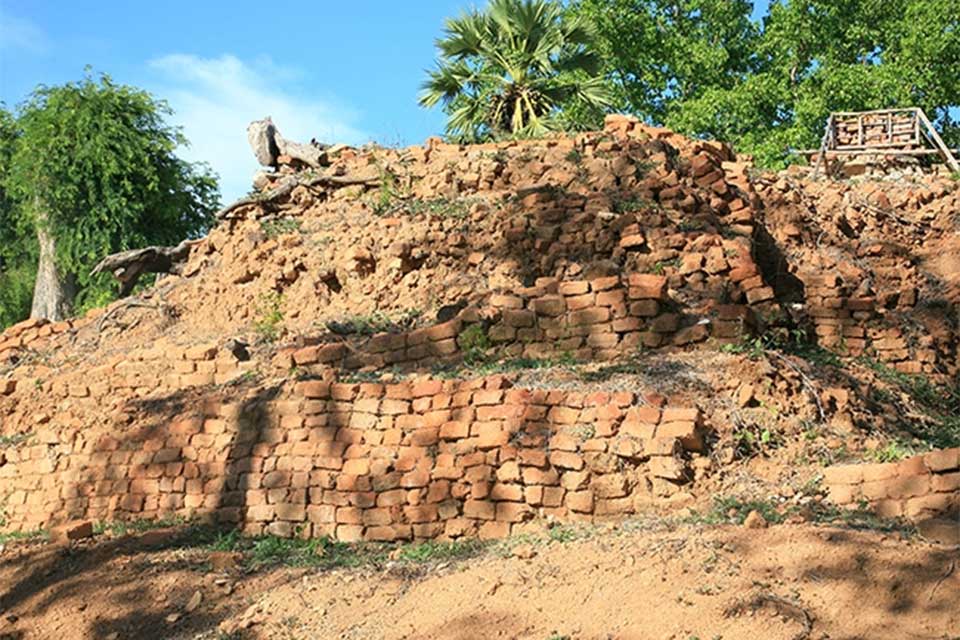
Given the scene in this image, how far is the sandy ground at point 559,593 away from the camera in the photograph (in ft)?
16.7

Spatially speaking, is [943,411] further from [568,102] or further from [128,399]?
[568,102]

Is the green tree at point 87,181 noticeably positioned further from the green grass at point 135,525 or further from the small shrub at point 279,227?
the green grass at point 135,525

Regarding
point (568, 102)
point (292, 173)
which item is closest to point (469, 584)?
point (292, 173)

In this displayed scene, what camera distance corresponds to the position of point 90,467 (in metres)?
8.95

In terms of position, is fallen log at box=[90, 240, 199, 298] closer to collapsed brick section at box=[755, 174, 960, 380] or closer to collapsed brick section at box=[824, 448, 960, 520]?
collapsed brick section at box=[755, 174, 960, 380]

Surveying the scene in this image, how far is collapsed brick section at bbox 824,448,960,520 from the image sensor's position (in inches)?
234

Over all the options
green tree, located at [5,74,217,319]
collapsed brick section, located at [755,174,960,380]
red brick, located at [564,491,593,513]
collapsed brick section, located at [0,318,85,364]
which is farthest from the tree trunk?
red brick, located at [564,491,593,513]

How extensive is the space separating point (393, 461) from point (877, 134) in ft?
44.8

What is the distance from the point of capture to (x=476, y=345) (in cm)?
869

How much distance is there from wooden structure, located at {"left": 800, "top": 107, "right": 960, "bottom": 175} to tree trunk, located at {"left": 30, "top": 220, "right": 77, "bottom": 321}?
13.2 m

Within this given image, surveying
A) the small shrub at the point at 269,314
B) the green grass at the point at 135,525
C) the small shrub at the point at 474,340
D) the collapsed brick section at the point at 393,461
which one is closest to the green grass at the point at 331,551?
the collapsed brick section at the point at 393,461

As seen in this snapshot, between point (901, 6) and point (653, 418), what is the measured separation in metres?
22.3

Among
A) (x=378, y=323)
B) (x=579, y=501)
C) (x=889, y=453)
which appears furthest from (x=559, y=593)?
(x=378, y=323)

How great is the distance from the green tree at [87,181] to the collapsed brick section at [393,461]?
11140mm
